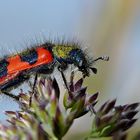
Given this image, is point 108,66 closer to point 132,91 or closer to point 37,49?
point 132,91

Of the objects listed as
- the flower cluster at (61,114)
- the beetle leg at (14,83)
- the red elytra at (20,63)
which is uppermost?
the red elytra at (20,63)

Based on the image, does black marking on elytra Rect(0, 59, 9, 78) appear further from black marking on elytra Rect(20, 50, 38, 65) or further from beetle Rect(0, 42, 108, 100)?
black marking on elytra Rect(20, 50, 38, 65)

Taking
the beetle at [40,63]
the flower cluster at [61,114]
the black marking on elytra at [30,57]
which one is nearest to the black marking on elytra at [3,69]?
the beetle at [40,63]

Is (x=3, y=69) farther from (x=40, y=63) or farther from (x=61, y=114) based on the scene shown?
(x=61, y=114)

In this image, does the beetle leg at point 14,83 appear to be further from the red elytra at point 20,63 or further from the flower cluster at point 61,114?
the flower cluster at point 61,114

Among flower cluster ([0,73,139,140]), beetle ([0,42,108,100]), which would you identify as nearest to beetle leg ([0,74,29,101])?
beetle ([0,42,108,100])

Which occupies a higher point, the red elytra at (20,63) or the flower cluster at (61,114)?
the red elytra at (20,63)

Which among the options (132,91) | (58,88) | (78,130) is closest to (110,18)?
(132,91)

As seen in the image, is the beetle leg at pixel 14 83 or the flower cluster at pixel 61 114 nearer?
the flower cluster at pixel 61 114

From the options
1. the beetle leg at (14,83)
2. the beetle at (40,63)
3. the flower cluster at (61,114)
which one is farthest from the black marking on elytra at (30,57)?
the flower cluster at (61,114)
